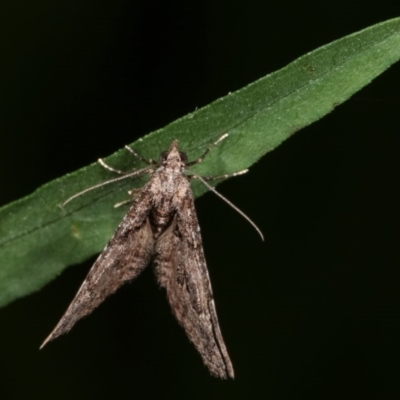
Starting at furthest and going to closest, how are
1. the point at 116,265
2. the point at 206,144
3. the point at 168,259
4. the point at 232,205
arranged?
the point at 168,259 → the point at 116,265 → the point at 232,205 → the point at 206,144

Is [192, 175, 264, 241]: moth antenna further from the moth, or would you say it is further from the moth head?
the moth head

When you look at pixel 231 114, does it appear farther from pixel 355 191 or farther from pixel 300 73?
pixel 355 191

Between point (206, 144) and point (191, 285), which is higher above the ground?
point (206, 144)

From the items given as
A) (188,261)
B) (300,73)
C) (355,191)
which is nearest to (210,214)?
(188,261)

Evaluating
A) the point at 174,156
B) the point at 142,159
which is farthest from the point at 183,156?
the point at 142,159

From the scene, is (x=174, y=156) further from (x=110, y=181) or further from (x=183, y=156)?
(x=110, y=181)

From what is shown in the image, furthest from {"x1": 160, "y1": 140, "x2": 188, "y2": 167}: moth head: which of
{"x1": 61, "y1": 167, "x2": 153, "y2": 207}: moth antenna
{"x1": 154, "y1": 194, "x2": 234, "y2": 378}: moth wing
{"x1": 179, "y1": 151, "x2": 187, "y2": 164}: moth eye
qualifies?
A: {"x1": 154, "y1": 194, "x2": 234, "y2": 378}: moth wing

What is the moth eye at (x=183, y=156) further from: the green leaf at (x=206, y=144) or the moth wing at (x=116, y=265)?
the moth wing at (x=116, y=265)
